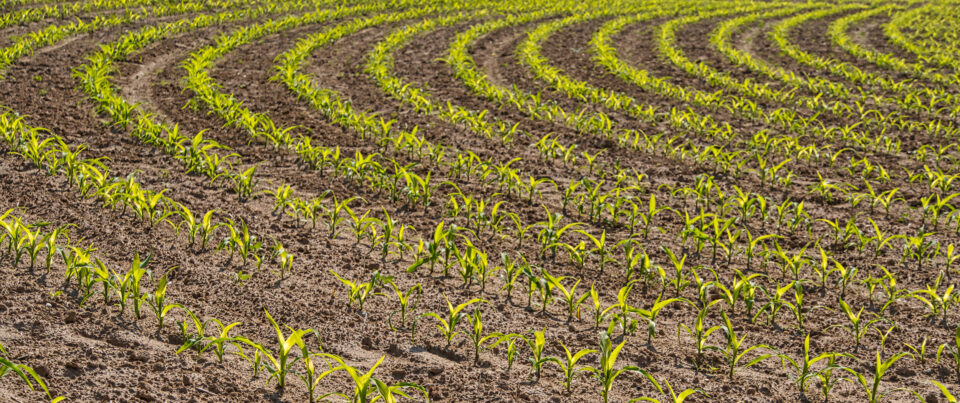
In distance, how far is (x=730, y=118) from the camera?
365 inches

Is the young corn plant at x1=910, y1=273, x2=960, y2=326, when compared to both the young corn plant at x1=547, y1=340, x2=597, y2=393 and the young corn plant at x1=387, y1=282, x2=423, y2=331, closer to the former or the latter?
the young corn plant at x1=547, y1=340, x2=597, y2=393

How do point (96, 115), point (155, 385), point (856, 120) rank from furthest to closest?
point (856, 120) → point (96, 115) → point (155, 385)

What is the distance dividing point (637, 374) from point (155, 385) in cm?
219

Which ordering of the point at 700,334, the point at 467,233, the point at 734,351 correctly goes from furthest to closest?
the point at 467,233, the point at 700,334, the point at 734,351

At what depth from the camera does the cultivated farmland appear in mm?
3707

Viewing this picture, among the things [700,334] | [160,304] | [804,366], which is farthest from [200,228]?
[804,366]

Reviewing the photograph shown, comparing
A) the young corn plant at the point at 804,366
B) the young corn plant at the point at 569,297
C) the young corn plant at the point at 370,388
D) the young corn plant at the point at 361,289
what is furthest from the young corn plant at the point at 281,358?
the young corn plant at the point at 804,366

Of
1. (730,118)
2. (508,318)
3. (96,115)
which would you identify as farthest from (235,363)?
(730,118)

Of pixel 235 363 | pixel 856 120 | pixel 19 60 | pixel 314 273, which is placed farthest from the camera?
pixel 19 60

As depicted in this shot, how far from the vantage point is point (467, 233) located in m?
5.57

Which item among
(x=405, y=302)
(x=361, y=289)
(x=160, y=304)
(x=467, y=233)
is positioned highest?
(x=160, y=304)

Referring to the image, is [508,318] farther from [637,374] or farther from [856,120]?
[856,120]

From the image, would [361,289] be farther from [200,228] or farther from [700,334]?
[700,334]

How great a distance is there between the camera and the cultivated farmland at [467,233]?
146 inches
